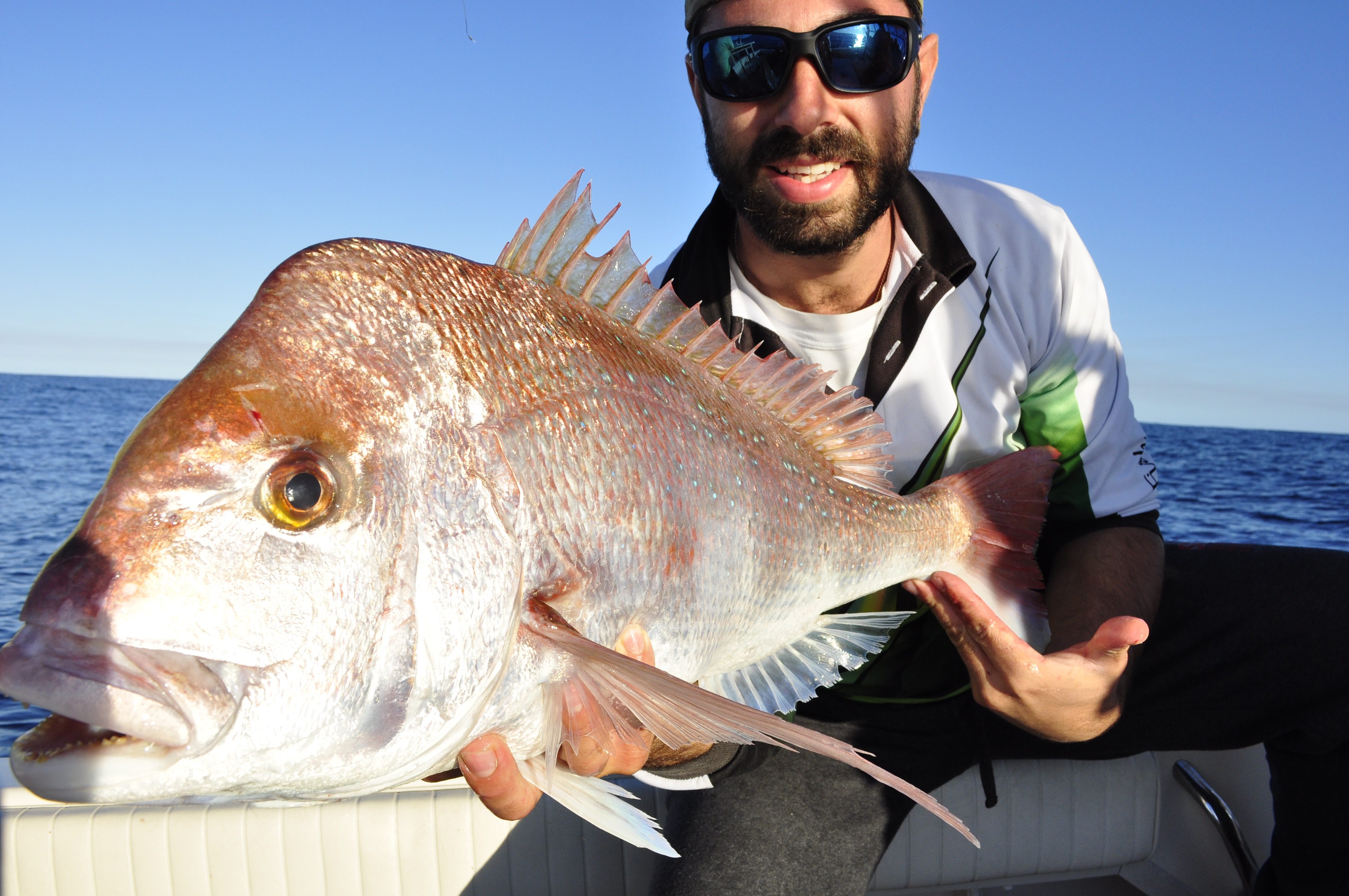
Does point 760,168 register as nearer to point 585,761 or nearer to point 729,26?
point 729,26

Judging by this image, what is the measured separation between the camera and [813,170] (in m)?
2.38

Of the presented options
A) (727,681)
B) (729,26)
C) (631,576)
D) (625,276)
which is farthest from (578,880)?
(729,26)

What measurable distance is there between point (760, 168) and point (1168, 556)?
176 cm

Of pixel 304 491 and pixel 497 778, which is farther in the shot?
pixel 497 778

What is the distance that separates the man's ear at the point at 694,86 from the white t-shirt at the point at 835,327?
0.65 m

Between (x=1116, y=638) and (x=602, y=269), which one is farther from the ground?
(x=602, y=269)

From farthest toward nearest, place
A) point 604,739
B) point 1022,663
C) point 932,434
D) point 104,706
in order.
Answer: point 932,434, point 1022,663, point 604,739, point 104,706

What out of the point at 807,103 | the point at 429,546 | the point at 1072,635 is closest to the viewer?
the point at 429,546

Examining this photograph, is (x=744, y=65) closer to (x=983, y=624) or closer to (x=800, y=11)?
(x=800, y=11)

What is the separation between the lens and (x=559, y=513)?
1.32 m

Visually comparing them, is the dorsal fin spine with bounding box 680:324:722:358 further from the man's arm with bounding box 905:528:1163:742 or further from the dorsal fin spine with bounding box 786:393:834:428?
the man's arm with bounding box 905:528:1163:742

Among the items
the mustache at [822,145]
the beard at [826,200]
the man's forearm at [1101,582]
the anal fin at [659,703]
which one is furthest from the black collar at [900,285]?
the anal fin at [659,703]

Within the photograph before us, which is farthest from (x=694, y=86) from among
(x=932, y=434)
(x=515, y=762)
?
(x=515, y=762)

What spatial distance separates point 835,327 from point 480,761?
5.23 feet
